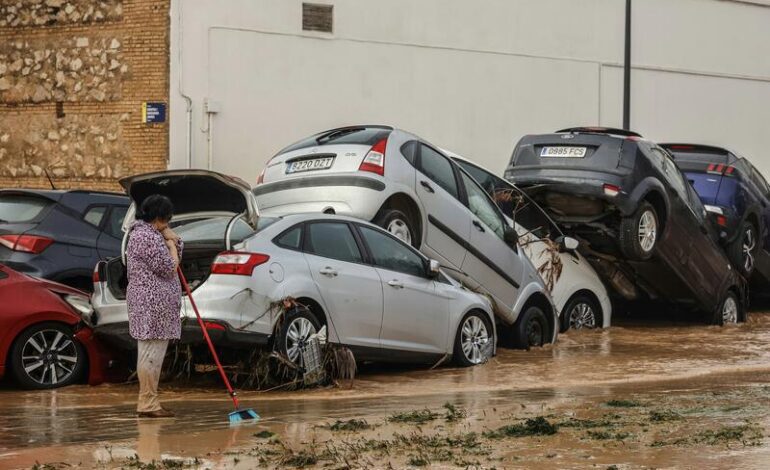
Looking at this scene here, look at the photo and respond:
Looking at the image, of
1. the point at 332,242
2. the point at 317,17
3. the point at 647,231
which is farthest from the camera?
the point at 317,17

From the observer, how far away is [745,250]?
19.7m

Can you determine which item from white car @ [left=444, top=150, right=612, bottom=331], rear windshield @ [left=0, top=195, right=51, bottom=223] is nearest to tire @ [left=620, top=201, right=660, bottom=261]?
white car @ [left=444, top=150, right=612, bottom=331]

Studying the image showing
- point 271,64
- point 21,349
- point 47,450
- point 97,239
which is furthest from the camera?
point 271,64

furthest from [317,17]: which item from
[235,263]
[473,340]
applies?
[235,263]

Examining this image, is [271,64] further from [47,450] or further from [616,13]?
[47,450]

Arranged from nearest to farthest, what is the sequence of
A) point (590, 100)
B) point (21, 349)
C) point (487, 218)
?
point (21, 349)
point (487, 218)
point (590, 100)

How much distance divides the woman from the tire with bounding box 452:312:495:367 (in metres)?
4.28

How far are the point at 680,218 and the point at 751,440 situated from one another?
9.07 m

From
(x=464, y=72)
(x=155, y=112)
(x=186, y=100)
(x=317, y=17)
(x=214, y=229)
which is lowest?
(x=214, y=229)

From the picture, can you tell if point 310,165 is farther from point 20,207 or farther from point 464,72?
point 464,72

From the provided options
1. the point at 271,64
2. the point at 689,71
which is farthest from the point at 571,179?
the point at 689,71

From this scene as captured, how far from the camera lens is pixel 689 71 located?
33.1m

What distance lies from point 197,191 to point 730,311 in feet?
32.1

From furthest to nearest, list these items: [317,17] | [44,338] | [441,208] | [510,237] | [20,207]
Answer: [317,17], [510,237], [441,208], [20,207], [44,338]
